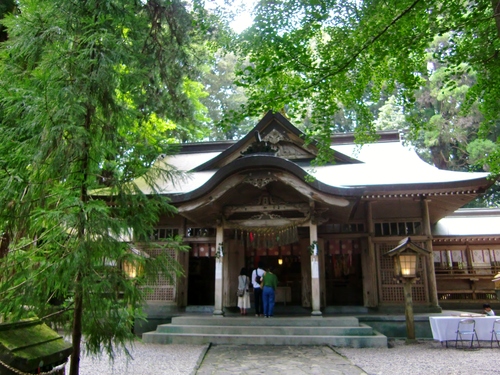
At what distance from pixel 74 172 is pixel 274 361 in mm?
4911

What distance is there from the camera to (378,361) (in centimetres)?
678

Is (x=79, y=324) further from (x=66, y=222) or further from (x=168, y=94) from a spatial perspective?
(x=168, y=94)

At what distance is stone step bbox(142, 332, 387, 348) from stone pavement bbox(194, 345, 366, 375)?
23 cm

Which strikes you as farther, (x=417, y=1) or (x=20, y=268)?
(x=417, y=1)

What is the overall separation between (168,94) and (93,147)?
6.88 m

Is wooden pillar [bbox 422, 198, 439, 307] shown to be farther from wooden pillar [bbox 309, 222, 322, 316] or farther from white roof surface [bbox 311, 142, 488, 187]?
wooden pillar [bbox 309, 222, 322, 316]

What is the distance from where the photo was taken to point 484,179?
965cm

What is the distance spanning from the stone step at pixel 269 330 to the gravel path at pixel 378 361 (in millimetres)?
607

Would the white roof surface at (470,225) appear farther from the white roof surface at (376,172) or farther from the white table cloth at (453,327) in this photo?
the white table cloth at (453,327)

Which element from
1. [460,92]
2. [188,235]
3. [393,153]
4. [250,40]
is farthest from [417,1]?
[460,92]

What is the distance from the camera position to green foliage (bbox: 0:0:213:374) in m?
3.68

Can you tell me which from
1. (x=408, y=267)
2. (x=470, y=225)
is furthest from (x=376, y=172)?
(x=470, y=225)

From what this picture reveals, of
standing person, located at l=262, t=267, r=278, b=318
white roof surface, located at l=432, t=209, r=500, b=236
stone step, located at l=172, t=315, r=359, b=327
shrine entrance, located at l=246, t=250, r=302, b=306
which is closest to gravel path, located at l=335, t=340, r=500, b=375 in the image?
stone step, located at l=172, t=315, r=359, b=327

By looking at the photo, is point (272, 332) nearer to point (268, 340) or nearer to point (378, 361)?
point (268, 340)
